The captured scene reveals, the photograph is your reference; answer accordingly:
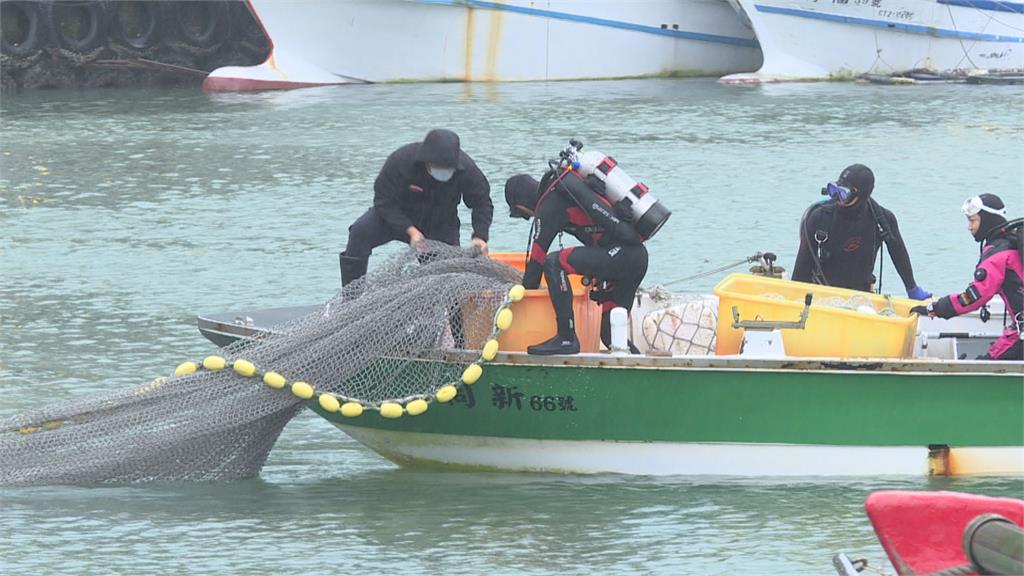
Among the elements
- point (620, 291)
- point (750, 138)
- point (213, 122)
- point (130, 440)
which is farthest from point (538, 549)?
point (213, 122)

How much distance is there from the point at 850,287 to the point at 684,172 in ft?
37.8

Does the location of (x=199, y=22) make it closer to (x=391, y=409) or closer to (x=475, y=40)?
(x=475, y=40)

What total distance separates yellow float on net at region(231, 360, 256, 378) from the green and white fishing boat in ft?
2.98

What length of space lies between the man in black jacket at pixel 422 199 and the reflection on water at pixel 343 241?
1294 millimetres

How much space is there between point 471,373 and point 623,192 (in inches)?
46.5

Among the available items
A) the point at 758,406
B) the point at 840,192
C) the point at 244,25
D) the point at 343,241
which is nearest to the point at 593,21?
the point at 244,25

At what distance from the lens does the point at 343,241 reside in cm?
1733

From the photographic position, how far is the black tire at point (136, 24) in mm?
32094

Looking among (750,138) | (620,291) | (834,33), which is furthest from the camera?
(834,33)

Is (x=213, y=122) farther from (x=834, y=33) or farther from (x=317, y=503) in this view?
(x=317, y=503)

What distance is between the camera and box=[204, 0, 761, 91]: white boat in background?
110 ft

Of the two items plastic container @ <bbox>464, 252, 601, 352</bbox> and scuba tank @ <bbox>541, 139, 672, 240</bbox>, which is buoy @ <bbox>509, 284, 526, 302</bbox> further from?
scuba tank @ <bbox>541, 139, 672, 240</bbox>

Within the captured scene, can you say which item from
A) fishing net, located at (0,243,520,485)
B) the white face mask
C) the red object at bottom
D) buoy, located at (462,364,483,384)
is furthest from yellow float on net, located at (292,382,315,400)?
the red object at bottom

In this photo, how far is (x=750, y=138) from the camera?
24.2 m
